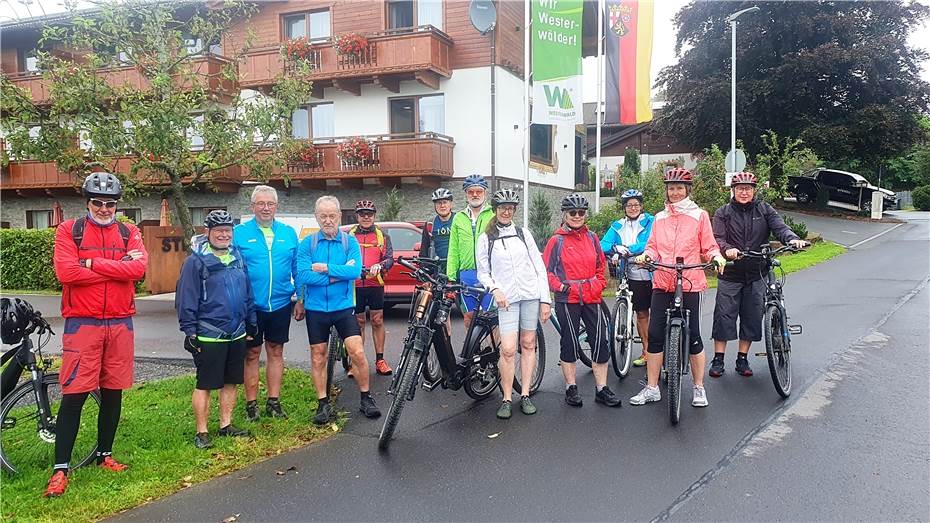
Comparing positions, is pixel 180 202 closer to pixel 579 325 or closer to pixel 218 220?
pixel 218 220

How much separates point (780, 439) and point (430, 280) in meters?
2.95

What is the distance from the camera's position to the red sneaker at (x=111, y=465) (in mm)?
4484

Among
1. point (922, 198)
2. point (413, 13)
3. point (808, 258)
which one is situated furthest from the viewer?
point (922, 198)

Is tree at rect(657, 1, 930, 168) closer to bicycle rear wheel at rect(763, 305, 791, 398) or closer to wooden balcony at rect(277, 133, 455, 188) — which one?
wooden balcony at rect(277, 133, 455, 188)

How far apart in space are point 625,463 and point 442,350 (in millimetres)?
1835

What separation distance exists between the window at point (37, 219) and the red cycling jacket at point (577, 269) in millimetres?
25994

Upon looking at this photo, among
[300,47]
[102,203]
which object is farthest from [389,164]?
[102,203]

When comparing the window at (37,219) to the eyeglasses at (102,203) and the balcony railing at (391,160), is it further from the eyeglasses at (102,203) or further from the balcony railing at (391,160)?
the eyeglasses at (102,203)

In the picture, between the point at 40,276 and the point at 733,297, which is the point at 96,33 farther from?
the point at 40,276

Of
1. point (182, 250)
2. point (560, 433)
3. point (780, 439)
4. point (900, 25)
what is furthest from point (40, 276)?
point (900, 25)

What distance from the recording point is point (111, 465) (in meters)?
4.52

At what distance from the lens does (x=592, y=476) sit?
14.0ft

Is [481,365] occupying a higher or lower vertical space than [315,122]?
lower

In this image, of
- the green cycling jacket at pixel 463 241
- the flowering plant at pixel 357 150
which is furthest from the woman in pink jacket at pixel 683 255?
the flowering plant at pixel 357 150
